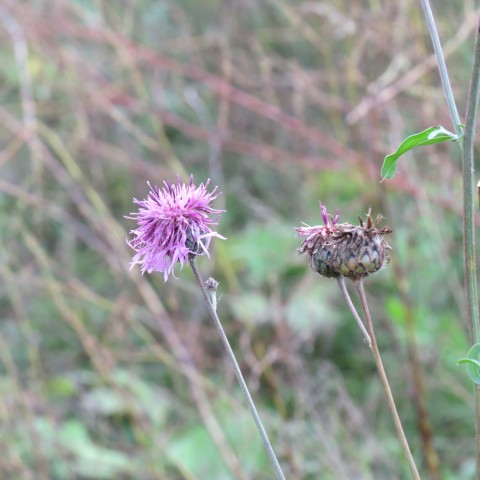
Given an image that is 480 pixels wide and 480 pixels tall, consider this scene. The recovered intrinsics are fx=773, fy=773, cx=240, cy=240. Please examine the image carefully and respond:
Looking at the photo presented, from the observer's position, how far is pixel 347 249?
40.9 inches

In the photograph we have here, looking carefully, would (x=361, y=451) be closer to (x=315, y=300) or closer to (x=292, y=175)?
(x=315, y=300)

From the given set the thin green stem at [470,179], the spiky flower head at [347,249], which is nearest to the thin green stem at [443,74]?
the thin green stem at [470,179]

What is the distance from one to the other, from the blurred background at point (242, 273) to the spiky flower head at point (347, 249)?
5.10 feet

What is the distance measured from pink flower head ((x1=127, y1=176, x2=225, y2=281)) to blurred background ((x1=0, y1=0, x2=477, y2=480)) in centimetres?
154

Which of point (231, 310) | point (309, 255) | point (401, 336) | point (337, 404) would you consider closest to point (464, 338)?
point (401, 336)

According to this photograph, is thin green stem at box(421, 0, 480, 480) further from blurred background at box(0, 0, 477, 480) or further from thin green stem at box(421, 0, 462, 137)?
blurred background at box(0, 0, 477, 480)

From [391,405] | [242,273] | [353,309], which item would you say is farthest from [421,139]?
[242,273]

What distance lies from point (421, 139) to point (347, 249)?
0.57ft

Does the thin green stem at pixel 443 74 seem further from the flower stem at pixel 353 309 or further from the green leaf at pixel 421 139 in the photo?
the flower stem at pixel 353 309

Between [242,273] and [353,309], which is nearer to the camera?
[353,309]

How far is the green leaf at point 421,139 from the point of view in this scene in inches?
38.4

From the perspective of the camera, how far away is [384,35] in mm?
3141

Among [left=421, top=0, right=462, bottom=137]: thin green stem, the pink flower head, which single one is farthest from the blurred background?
[left=421, top=0, right=462, bottom=137]: thin green stem

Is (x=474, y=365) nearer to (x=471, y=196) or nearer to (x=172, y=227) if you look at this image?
(x=471, y=196)
